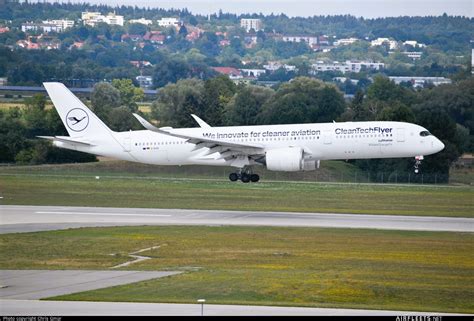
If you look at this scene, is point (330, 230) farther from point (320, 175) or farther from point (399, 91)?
point (399, 91)

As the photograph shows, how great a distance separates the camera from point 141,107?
12362cm

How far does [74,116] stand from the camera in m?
57.2

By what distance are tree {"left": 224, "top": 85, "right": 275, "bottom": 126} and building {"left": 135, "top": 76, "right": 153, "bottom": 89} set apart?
81.1 meters

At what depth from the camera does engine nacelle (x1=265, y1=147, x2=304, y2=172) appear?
170 ft

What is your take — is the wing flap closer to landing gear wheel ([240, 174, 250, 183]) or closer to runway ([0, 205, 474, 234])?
landing gear wheel ([240, 174, 250, 183])

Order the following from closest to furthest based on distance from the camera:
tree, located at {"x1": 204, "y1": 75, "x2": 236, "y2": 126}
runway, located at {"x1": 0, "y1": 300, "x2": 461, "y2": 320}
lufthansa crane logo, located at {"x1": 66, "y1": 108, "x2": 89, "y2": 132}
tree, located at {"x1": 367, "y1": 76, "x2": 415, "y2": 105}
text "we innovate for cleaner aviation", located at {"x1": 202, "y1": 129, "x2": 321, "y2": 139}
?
runway, located at {"x1": 0, "y1": 300, "x2": 461, "y2": 320}, text "we innovate for cleaner aviation", located at {"x1": 202, "y1": 129, "x2": 321, "y2": 139}, lufthansa crane logo, located at {"x1": 66, "y1": 108, "x2": 89, "y2": 132}, tree, located at {"x1": 204, "y1": 75, "x2": 236, "y2": 126}, tree, located at {"x1": 367, "y1": 76, "x2": 415, "y2": 105}

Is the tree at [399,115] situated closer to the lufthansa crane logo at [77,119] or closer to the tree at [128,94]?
the lufthansa crane logo at [77,119]

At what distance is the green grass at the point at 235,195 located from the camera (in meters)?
47.4

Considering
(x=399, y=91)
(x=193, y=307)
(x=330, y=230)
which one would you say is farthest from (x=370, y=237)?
(x=399, y=91)

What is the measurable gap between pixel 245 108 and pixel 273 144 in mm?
36652

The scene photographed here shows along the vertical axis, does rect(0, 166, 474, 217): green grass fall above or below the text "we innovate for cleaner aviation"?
below

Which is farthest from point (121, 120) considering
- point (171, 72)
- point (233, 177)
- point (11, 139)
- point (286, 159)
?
point (171, 72)

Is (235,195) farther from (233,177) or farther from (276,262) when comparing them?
(276,262)

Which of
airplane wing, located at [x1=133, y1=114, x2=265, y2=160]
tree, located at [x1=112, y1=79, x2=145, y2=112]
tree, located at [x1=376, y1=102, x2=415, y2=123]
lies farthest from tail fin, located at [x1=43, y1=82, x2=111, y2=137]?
tree, located at [x1=112, y1=79, x2=145, y2=112]
